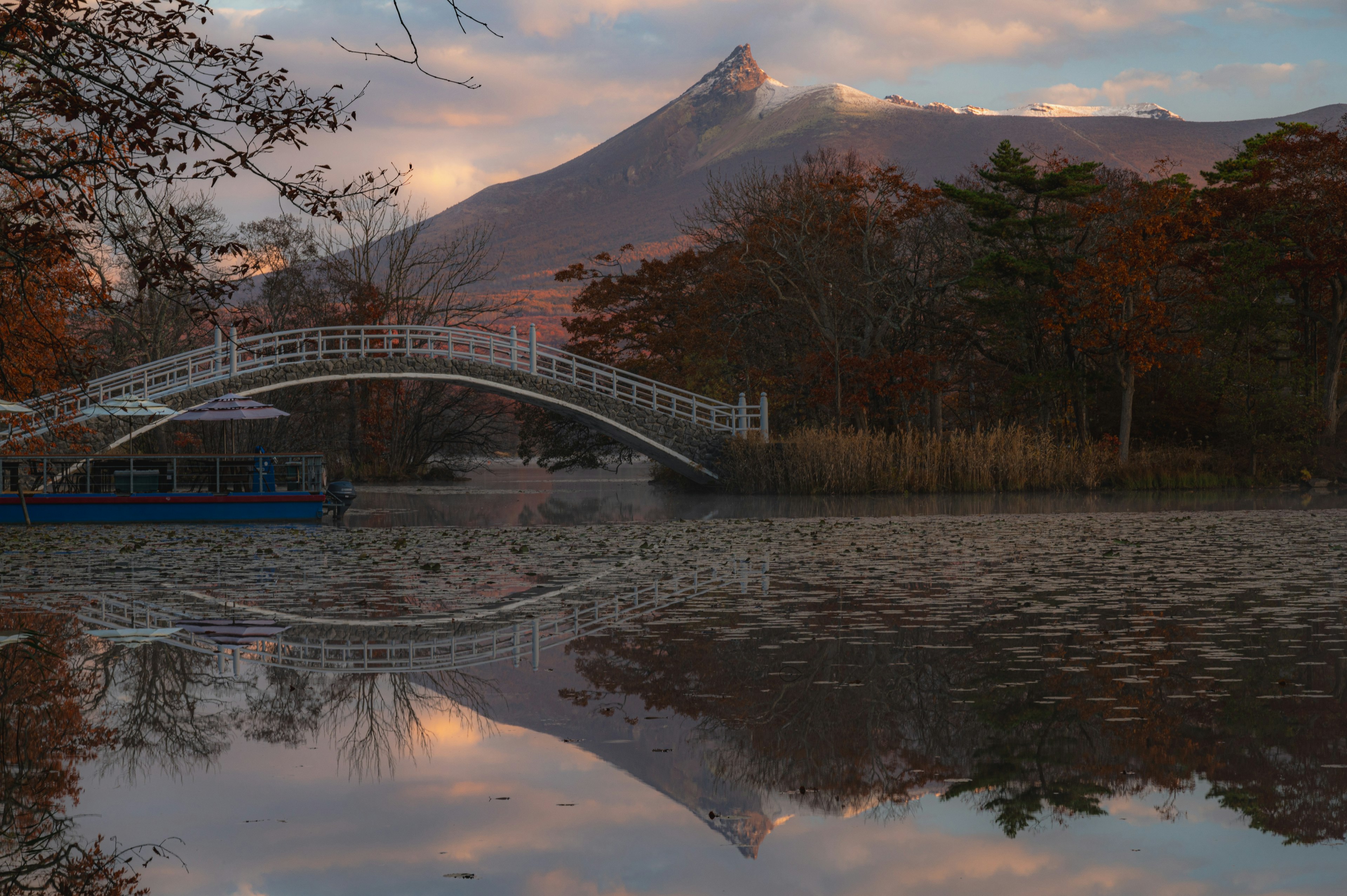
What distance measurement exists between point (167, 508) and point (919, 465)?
50.1ft

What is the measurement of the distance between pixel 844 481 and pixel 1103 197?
15.6 m

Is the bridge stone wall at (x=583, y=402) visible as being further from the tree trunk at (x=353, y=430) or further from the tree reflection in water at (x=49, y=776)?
the tree reflection in water at (x=49, y=776)

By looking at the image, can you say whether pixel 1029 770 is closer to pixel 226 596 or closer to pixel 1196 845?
pixel 1196 845

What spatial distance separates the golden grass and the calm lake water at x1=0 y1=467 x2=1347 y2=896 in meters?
16.6

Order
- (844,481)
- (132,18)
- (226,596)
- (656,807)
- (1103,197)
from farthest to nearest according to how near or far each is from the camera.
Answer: (1103,197)
(844,481)
(226,596)
(132,18)
(656,807)

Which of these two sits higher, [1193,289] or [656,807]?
[1193,289]

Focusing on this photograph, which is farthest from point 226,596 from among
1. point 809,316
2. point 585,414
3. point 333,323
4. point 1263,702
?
point 333,323

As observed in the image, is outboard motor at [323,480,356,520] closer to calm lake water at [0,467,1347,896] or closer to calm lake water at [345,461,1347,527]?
calm lake water at [345,461,1347,527]

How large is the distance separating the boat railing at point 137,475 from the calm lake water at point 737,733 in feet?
37.1

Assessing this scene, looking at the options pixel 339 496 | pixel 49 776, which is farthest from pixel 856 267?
pixel 49 776

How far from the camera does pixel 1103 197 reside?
36312mm

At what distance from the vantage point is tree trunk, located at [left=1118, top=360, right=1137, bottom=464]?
29812 mm

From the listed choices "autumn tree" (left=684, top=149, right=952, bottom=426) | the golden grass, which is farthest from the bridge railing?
the golden grass

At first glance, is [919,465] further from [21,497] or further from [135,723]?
[135,723]
